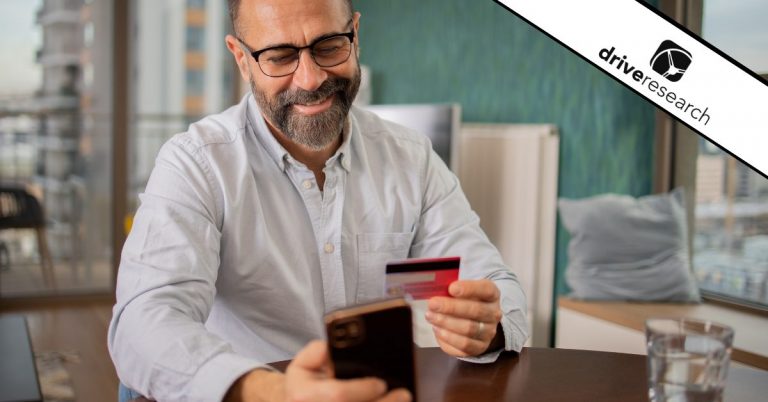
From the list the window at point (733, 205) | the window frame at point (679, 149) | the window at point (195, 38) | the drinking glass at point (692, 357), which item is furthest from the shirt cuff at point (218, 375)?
the window at point (195, 38)

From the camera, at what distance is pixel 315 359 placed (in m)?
0.72

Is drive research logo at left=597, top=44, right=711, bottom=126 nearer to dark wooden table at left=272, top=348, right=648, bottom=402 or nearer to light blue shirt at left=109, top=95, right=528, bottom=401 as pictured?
light blue shirt at left=109, top=95, right=528, bottom=401

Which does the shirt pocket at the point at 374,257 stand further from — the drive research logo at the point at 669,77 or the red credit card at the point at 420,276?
the drive research logo at the point at 669,77

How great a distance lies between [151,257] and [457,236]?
0.59 meters

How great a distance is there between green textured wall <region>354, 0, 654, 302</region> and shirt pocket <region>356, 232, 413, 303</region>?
68.9 inches

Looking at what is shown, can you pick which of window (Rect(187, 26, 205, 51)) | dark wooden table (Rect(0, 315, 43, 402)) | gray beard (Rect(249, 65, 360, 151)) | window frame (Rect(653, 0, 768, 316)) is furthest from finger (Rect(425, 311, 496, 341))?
window (Rect(187, 26, 205, 51))

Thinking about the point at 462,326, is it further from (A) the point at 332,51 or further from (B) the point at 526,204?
(B) the point at 526,204

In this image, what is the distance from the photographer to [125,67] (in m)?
A: 5.11

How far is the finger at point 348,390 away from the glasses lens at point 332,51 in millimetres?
753

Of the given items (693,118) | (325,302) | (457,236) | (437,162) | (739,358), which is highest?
(693,118)

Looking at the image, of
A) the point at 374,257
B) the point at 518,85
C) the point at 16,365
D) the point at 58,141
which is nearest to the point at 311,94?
the point at 374,257

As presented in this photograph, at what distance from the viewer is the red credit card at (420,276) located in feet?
3.20

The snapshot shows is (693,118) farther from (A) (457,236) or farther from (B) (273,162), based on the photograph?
(B) (273,162)

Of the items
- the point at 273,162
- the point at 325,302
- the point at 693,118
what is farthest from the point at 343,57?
the point at 693,118
